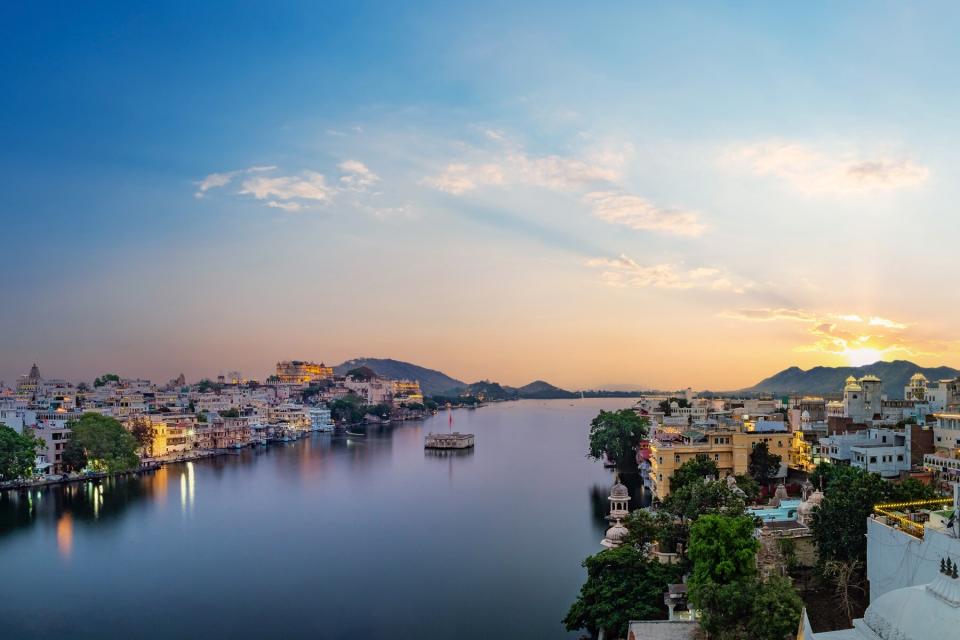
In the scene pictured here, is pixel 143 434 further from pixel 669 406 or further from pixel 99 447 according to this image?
pixel 669 406

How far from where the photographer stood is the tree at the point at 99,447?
26.8 meters

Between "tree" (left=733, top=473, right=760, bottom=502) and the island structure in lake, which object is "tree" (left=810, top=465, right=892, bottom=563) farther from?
the island structure in lake

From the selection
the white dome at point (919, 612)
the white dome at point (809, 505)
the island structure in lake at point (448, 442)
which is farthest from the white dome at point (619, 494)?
the island structure in lake at point (448, 442)

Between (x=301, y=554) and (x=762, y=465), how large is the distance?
12828 mm

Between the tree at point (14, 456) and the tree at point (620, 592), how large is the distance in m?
21.8

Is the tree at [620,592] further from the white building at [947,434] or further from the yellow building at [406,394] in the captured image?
the yellow building at [406,394]

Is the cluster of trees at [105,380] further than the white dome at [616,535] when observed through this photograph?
Yes

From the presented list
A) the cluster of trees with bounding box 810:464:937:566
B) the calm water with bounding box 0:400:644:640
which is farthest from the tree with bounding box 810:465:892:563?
the calm water with bounding box 0:400:644:640

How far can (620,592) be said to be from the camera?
9.95 m

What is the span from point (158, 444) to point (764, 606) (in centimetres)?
3308

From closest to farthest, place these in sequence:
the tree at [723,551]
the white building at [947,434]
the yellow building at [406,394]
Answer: the tree at [723,551] < the white building at [947,434] < the yellow building at [406,394]

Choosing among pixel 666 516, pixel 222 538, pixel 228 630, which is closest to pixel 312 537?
pixel 222 538

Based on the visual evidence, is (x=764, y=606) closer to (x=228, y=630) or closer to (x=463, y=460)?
(x=228, y=630)

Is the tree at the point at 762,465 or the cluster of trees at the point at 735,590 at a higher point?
the cluster of trees at the point at 735,590
